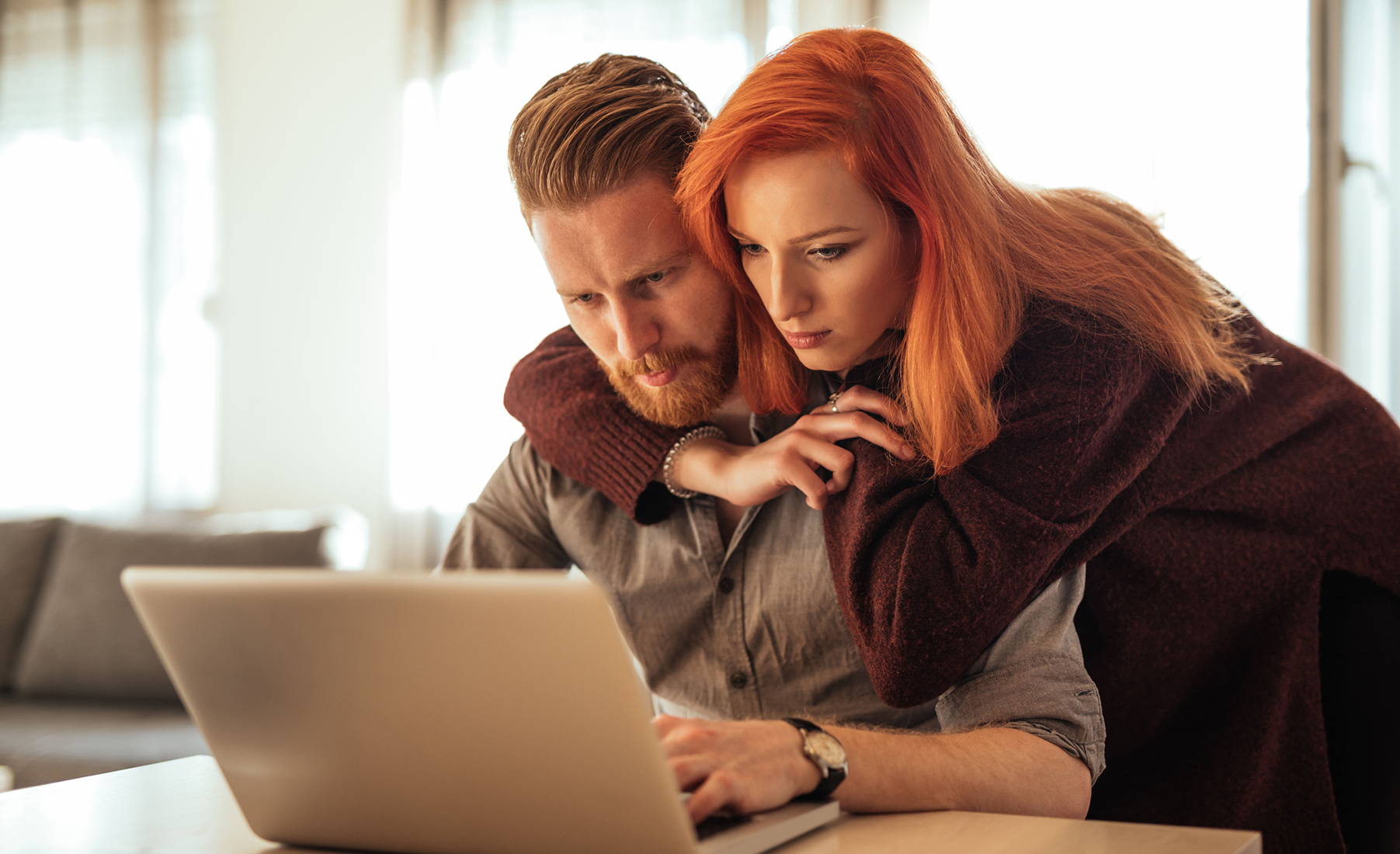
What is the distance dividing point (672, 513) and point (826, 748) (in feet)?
1.74

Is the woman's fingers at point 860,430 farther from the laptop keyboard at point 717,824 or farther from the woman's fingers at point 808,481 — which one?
the laptop keyboard at point 717,824

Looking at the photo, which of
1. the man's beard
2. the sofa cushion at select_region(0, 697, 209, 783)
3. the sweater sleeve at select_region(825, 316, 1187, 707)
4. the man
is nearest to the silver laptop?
the sweater sleeve at select_region(825, 316, 1187, 707)

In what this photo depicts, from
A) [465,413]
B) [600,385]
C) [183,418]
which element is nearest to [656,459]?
[600,385]

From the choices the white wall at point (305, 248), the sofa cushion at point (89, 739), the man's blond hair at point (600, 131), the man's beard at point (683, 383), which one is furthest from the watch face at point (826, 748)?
the white wall at point (305, 248)

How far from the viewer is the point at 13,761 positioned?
2568 mm

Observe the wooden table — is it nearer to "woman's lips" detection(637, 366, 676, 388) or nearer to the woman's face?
the woman's face

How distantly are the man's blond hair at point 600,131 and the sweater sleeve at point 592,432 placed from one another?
0.63 ft

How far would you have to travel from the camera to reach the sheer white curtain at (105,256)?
4.30 meters

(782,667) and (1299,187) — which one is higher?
(1299,187)

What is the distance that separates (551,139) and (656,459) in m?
0.35

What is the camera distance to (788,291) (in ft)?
3.37

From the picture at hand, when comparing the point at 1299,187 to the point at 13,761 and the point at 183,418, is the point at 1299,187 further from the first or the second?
the point at 183,418

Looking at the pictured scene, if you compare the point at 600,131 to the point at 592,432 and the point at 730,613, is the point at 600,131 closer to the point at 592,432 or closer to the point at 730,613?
the point at 592,432

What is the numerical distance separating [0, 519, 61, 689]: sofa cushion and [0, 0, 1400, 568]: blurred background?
0.85m
